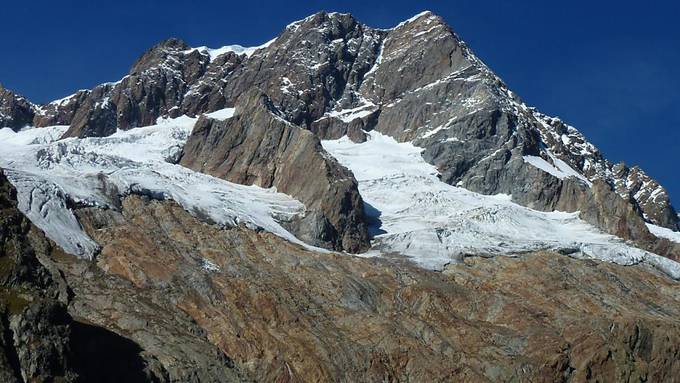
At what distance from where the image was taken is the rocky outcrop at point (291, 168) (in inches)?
5768

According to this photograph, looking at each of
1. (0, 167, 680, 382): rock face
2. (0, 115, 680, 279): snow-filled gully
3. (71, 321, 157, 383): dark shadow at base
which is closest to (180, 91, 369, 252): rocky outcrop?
(0, 115, 680, 279): snow-filled gully

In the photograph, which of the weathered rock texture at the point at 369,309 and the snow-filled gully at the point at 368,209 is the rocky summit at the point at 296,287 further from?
the snow-filled gully at the point at 368,209

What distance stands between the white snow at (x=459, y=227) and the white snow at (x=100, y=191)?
1485 cm

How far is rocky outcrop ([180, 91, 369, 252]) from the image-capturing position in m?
146

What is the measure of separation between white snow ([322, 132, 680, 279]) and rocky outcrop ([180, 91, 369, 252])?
17.0 ft

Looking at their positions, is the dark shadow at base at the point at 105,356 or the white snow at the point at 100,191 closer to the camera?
the dark shadow at base at the point at 105,356

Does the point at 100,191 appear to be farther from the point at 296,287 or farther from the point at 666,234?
the point at 666,234

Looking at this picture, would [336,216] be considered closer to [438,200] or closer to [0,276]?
[438,200]

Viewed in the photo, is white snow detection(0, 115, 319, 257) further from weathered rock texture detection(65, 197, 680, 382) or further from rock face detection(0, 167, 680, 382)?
weathered rock texture detection(65, 197, 680, 382)

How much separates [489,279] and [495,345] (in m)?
19.2

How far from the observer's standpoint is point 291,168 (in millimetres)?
169250

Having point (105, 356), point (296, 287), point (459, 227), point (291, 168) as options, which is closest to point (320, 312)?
point (296, 287)

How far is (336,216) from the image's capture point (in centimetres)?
15125

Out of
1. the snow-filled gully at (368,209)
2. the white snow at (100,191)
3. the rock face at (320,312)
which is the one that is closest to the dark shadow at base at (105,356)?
the rock face at (320,312)
